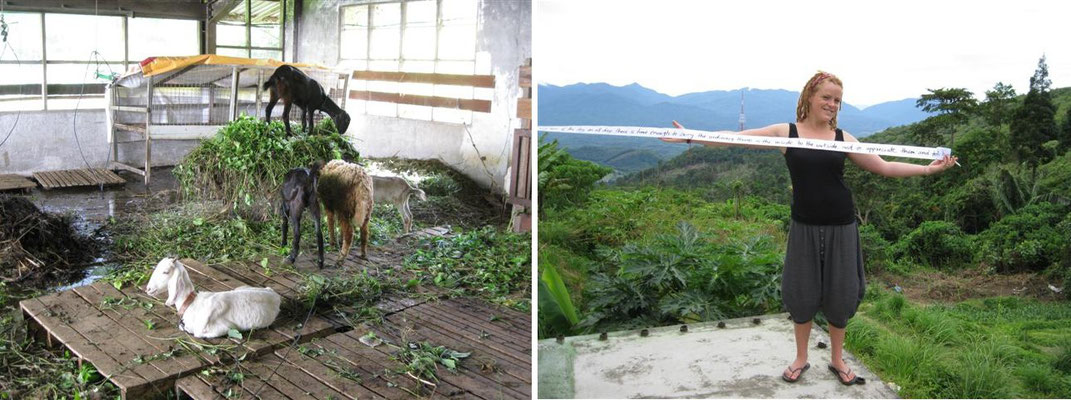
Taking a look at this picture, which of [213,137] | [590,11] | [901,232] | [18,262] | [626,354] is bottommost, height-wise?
[626,354]

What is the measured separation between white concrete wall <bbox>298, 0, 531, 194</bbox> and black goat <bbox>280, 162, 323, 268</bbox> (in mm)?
336

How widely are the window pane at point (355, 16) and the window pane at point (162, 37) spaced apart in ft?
2.24

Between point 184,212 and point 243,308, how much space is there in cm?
62

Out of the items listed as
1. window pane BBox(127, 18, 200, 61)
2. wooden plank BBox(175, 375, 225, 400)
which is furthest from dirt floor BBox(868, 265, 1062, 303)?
window pane BBox(127, 18, 200, 61)

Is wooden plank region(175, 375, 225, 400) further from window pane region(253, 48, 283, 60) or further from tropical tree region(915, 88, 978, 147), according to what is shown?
tropical tree region(915, 88, 978, 147)

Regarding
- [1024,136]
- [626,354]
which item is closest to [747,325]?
[626,354]

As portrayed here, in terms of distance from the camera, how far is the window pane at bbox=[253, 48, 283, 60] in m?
3.43

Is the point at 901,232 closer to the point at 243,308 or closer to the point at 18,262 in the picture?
the point at 243,308

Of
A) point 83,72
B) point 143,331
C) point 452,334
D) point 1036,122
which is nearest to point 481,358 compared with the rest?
point 452,334

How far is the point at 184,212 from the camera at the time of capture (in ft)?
11.0

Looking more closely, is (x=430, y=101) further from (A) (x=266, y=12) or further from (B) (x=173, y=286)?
(B) (x=173, y=286)

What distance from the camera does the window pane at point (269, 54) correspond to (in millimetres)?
3434

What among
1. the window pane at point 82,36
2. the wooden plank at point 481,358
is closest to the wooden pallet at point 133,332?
the wooden plank at point 481,358

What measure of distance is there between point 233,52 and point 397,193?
36.4 inches
